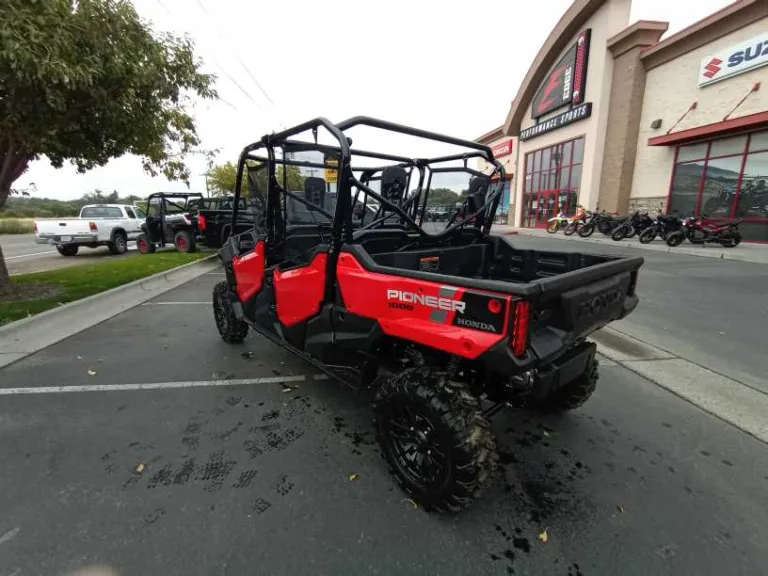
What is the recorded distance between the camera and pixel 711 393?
10.4 ft

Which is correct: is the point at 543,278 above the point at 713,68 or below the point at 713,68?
below

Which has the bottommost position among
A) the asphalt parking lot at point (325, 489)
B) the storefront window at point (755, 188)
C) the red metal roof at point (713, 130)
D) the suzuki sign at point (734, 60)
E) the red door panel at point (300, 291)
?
the asphalt parking lot at point (325, 489)

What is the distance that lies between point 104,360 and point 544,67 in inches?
1013

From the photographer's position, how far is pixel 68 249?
12773 mm

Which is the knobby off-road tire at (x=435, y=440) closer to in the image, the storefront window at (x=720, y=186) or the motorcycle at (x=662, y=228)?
the motorcycle at (x=662, y=228)

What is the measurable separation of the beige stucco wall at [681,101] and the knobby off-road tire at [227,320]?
56.2 ft

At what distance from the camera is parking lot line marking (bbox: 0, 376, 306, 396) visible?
329cm

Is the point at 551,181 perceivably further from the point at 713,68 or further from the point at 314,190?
the point at 314,190

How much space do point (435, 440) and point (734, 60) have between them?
58.6 ft

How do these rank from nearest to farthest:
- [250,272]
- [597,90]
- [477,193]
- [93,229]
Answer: [477,193], [250,272], [93,229], [597,90]

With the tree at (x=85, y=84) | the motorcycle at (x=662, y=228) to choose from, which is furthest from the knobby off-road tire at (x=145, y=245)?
the motorcycle at (x=662, y=228)

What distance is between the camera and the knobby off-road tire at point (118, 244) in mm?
→ 13117

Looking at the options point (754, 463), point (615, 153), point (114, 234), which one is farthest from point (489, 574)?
point (615, 153)

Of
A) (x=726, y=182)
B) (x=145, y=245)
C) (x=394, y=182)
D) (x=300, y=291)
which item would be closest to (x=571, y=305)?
(x=300, y=291)
